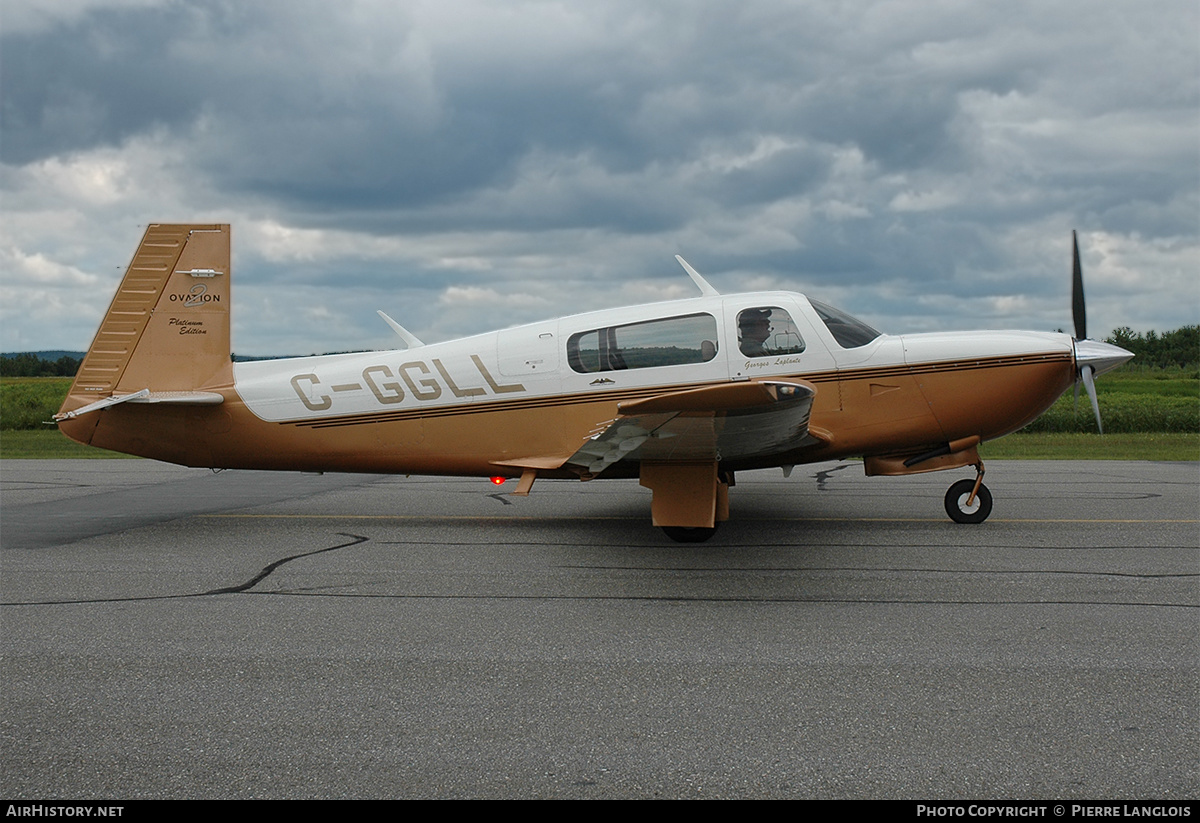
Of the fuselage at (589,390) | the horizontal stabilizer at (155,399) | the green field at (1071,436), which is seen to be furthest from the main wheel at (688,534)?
the green field at (1071,436)

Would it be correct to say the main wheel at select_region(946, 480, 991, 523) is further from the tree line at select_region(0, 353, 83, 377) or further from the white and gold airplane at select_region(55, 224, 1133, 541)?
the tree line at select_region(0, 353, 83, 377)

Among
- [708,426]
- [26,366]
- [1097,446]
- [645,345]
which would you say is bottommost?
[1097,446]

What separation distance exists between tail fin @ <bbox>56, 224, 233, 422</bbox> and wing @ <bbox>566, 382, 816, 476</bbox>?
4.12 metres

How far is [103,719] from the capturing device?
4055mm

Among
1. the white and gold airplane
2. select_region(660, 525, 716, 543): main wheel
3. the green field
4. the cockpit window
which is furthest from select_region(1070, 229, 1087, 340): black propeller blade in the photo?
the green field

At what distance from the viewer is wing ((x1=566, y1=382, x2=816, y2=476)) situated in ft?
19.4

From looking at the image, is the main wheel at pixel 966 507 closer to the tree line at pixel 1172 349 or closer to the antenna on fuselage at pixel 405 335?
the antenna on fuselage at pixel 405 335

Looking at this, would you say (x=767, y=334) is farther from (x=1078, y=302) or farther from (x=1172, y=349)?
(x=1172, y=349)

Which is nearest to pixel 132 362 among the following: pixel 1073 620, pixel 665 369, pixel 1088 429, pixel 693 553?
pixel 665 369

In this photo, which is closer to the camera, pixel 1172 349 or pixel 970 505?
pixel 970 505

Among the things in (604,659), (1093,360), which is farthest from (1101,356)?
(604,659)

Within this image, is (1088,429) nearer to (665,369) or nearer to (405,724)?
(665,369)

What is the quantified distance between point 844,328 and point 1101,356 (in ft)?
7.82

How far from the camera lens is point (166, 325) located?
920cm
